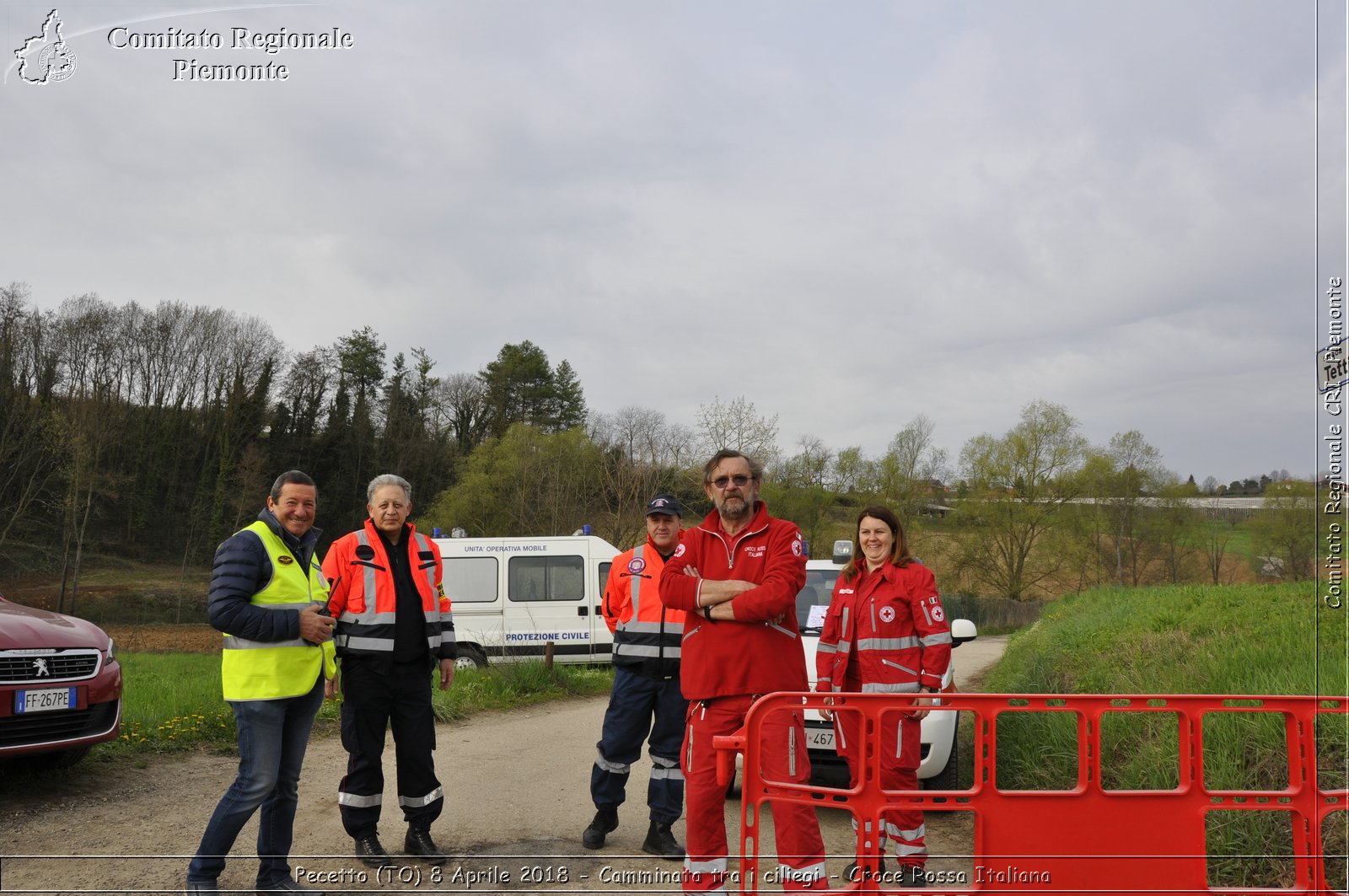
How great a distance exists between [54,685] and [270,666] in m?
2.52

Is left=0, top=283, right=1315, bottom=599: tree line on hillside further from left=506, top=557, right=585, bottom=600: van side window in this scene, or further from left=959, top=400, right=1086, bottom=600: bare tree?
left=506, top=557, right=585, bottom=600: van side window

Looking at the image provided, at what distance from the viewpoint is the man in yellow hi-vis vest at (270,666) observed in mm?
4457

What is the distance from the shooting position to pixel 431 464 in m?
56.3

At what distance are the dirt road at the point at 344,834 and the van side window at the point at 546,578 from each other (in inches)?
294

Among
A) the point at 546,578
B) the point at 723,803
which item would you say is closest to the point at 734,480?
the point at 723,803

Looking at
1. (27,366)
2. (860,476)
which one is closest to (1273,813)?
(860,476)

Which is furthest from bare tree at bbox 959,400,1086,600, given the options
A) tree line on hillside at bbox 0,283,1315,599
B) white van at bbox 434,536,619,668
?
white van at bbox 434,536,619,668

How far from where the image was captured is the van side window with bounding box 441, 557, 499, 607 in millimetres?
15852

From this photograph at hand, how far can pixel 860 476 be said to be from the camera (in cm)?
4900

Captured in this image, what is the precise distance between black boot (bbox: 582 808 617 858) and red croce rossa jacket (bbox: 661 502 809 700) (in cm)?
185

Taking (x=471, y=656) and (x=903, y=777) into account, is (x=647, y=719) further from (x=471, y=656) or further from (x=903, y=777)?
(x=471, y=656)

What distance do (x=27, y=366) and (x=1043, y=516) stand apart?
48.6 meters

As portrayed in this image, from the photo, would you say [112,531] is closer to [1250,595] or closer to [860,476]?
[860,476]

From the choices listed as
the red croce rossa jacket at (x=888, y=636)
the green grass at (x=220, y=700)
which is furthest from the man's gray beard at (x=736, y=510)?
the green grass at (x=220, y=700)
